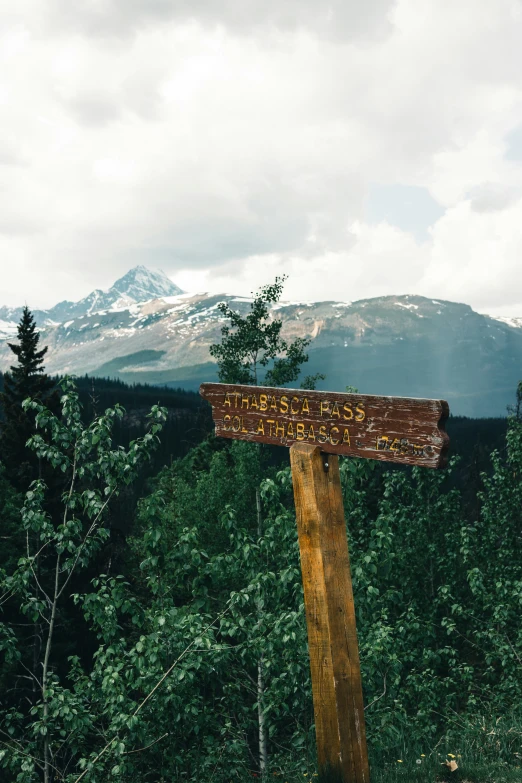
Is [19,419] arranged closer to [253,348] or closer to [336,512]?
[253,348]

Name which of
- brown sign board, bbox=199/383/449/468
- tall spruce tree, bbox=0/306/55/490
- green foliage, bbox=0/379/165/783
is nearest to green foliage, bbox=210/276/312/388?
tall spruce tree, bbox=0/306/55/490

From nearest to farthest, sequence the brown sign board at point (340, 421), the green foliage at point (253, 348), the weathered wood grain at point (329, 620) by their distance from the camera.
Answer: the brown sign board at point (340, 421), the weathered wood grain at point (329, 620), the green foliage at point (253, 348)

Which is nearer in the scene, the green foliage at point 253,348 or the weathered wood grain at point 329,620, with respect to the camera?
the weathered wood grain at point 329,620

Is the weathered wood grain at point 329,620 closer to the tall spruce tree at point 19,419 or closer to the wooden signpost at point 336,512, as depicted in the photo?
the wooden signpost at point 336,512

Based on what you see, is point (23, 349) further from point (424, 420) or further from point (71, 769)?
point (424, 420)

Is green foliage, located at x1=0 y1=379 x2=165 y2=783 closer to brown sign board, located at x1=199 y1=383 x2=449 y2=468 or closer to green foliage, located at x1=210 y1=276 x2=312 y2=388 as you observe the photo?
brown sign board, located at x1=199 y1=383 x2=449 y2=468

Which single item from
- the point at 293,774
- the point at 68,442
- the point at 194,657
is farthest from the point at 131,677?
the point at 68,442

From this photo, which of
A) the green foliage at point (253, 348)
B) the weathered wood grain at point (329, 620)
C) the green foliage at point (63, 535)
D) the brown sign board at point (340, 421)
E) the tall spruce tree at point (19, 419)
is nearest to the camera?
the brown sign board at point (340, 421)

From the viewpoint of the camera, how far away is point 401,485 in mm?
18656

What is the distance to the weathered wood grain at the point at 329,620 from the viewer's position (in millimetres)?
4824

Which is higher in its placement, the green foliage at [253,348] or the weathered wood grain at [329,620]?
the green foliage at [253,348]

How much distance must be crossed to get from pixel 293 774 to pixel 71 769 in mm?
19059

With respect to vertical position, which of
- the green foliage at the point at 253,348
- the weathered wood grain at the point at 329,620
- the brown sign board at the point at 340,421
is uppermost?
the green foliage at the point at 253,348

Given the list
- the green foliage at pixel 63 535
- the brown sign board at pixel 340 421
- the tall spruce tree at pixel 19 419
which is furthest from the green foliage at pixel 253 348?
the brown sign board at pixel 340 421
